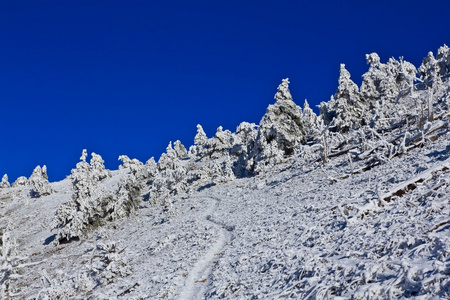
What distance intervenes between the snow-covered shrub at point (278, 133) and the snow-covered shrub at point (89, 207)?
20.7 meters

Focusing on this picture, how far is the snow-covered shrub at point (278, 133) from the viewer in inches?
2181

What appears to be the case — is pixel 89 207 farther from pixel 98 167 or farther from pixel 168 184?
pixel 98 167

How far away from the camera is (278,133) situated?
57.8m

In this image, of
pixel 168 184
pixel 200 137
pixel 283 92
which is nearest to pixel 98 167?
pixel 200 137

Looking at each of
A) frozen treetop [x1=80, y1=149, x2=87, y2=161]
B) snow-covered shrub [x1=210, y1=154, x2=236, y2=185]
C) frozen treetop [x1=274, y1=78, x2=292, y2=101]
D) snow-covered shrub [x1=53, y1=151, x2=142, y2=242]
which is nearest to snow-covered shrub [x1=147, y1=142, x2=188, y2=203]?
snow-covered shrub [x1=53, y1=151, x2=142, y2=242]

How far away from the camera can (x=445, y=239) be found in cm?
829

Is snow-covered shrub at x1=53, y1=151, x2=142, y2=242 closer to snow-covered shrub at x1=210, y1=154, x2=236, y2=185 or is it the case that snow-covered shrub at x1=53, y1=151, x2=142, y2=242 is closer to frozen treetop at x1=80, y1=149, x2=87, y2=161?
snow-covered shrub at x1=210, y1=154, x2=236, y2=185

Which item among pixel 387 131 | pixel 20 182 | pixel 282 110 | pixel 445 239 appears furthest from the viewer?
pixel 20 182

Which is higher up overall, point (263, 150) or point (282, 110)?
point (282, 110)

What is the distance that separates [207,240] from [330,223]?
1099cm

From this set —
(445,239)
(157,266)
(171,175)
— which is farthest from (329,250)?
(171,175)

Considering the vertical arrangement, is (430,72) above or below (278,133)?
above

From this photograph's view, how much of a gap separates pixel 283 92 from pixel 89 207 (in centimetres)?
3908

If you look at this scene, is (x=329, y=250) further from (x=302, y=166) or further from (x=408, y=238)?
(x=302, y=166)
